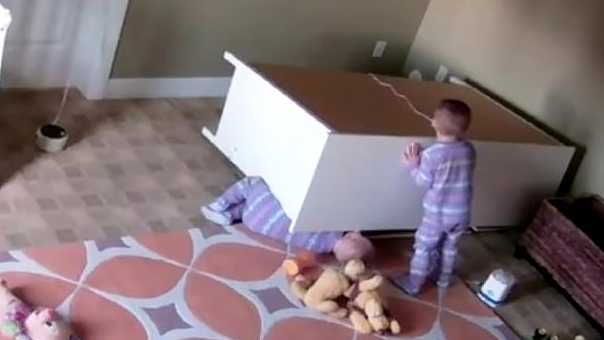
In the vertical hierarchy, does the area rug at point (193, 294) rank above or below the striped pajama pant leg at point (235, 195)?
below

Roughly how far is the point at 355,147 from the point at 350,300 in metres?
0.53

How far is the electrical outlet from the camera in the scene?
449cm

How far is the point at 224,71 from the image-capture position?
4.12 meters

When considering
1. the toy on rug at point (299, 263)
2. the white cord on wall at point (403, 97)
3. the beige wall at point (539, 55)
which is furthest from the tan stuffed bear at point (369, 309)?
the beige wall at point (539, 55)

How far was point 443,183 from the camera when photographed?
9.58 ft

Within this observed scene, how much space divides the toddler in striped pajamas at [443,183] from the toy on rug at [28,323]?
4.13ft

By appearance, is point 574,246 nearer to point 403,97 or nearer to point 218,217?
point 403,97

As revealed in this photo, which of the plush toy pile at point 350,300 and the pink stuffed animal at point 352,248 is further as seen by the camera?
Result: the pink stuffed animal at point 352,248

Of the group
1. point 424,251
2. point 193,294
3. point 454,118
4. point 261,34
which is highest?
point 454,118

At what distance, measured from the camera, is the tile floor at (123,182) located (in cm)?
292

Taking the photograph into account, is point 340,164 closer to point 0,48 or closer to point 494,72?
point 0,48

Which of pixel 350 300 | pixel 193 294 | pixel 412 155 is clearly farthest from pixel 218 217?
pixel 412 155

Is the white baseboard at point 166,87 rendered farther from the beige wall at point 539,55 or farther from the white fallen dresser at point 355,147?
the beige wall at point 539,55

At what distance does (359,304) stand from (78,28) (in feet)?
5.80
